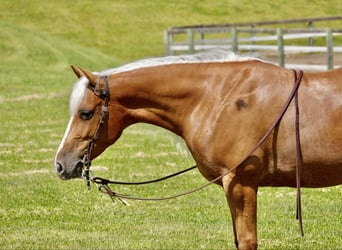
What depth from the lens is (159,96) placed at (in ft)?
24.3

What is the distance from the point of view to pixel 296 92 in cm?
728

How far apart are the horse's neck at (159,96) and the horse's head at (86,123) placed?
0.48 feet

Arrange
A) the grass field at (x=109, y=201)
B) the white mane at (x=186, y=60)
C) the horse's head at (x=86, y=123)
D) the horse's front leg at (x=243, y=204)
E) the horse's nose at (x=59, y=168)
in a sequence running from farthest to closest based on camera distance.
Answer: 1. the grass field at (x=109, y=201)
2. the white mane at (x=186, y=60)
3. the horse's nose at (x=59, y=168)
4. the horse's head at (x=86, y=123)
5. the horse's front leg at (x=243, y=204)

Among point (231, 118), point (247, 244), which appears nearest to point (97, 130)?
point (231, 118)

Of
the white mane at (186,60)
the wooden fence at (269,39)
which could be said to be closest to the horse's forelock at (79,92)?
the white mane at (186,60)

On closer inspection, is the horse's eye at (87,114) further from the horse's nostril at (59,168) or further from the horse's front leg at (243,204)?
the horse's front leg at (243,204)

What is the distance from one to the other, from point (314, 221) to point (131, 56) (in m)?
28.0

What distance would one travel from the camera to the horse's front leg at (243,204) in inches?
283

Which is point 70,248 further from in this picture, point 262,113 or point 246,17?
point 246,17

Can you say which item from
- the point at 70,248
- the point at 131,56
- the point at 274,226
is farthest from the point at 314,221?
the point at 131,56

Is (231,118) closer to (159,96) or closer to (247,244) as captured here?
(159,96)

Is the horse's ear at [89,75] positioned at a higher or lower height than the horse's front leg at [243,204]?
higher

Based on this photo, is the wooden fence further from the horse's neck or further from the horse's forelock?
the horse's forelock

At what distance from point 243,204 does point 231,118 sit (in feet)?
2.25
